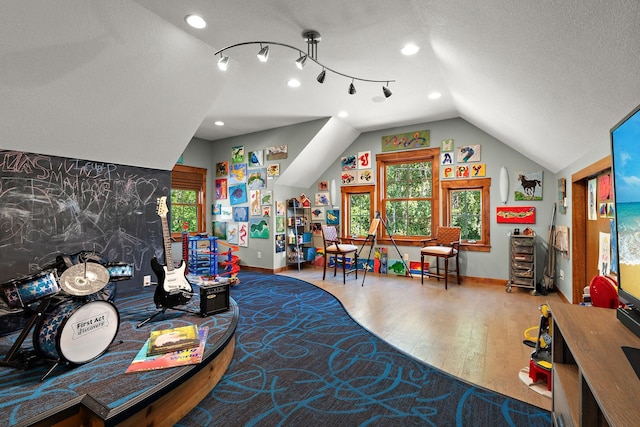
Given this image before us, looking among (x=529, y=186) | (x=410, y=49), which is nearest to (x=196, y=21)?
(x=410, y=49)

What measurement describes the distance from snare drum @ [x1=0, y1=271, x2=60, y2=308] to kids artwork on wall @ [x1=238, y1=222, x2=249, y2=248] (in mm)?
4312

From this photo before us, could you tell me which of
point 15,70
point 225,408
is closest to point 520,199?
point 225,408

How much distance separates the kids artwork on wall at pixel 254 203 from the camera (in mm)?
6086

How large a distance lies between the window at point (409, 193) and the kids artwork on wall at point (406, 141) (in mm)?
112

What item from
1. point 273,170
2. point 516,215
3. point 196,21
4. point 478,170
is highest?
point 196,21

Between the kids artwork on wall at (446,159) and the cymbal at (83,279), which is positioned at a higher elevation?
the kids artwork on wall at (446,159)

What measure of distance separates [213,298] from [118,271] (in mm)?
830

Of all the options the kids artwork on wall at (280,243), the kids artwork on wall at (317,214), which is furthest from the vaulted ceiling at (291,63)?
the kids artwork on wall at (317,214)

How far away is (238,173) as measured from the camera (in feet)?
21.1

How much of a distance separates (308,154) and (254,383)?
170 inches

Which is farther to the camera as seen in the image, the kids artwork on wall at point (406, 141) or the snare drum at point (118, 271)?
the kids artwork on wall at point (406, 141)

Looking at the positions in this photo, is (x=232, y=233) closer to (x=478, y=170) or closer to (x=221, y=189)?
(x=221, y=189)

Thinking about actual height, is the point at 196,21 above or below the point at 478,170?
above

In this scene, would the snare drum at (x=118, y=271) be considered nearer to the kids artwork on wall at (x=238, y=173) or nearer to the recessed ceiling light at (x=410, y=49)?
the recessed ceiling light at (x=410, y=49)
